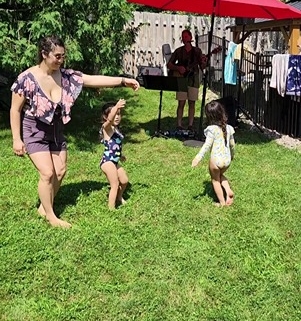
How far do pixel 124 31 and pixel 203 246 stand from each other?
4.42 meters

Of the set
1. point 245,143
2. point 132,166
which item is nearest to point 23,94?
point 132,166

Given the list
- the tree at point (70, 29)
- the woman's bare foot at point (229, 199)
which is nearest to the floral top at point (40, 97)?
the woman's bare foot at point (229, 199)

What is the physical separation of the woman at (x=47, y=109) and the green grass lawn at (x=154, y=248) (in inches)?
18.6

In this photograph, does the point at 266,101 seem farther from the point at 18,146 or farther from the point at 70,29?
the point at 18,146

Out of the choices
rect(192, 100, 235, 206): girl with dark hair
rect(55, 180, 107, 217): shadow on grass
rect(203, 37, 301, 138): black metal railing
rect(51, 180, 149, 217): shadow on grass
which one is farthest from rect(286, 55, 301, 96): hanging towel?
rect(55, 180, 107, 217): shadow on grass

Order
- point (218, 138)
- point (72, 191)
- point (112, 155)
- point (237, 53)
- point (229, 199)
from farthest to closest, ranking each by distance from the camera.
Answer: point (237, 53)
point (72, 191)
point (229, 199)
point (218, 138)
point (112, 155)

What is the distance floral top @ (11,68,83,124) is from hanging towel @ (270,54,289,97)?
4142 millimetres

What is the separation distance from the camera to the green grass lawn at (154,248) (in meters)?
3.27

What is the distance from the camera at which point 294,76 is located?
732 centimetres

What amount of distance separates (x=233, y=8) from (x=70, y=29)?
2513 mm

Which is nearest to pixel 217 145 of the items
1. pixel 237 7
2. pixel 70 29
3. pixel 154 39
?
pixel 70 29

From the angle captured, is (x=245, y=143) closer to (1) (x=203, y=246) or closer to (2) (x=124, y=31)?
(2) (x=124, y=31)

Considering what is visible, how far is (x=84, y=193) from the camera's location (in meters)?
5.23

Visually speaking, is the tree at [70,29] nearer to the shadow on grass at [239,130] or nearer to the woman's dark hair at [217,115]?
the shadow on grass at [239,130]
